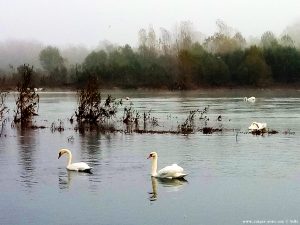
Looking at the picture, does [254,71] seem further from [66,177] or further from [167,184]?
[167,184]

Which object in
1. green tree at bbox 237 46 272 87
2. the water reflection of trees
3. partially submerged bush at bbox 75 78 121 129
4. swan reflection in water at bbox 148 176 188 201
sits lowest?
swan reflection in water at bbox 148 176 188 201

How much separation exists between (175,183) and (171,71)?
90979 mm

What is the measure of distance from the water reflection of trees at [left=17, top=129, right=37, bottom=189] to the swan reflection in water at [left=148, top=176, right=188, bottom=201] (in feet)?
11.4

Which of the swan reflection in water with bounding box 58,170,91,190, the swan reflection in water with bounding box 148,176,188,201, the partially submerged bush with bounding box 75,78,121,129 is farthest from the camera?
the partially submerged bush with bounding box 75,78,121,129

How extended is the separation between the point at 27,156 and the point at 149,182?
720cm

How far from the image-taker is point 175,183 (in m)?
17.5

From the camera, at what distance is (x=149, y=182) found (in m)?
17.7

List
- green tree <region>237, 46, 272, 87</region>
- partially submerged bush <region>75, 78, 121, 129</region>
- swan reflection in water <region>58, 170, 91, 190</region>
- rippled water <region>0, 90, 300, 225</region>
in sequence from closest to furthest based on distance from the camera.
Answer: rippled water <region>0, 90, 300, 225</region> → swan reflection in water <region>58, 170, 91, 190</region> → partially submerged bush <region>75, 78, 121, 129</region> → green tree <region>237, 46, 272, 87</region>

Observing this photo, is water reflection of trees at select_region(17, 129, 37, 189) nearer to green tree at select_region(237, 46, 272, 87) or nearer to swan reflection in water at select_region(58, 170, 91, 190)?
swan reflection in water at select_region(58, 170, 91, 190)

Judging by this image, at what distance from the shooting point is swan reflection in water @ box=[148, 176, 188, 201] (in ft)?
53.7

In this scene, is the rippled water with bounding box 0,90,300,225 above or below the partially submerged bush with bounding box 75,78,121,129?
below

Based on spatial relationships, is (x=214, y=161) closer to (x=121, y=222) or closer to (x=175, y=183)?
(x=175, y=183)

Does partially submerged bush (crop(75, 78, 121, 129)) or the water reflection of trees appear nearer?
the water reflection of trees

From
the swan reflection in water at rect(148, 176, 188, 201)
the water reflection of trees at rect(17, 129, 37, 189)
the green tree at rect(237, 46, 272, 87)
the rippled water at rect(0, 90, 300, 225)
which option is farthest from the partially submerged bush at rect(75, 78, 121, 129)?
the green tree at rect(237, 46, 272, 87)
